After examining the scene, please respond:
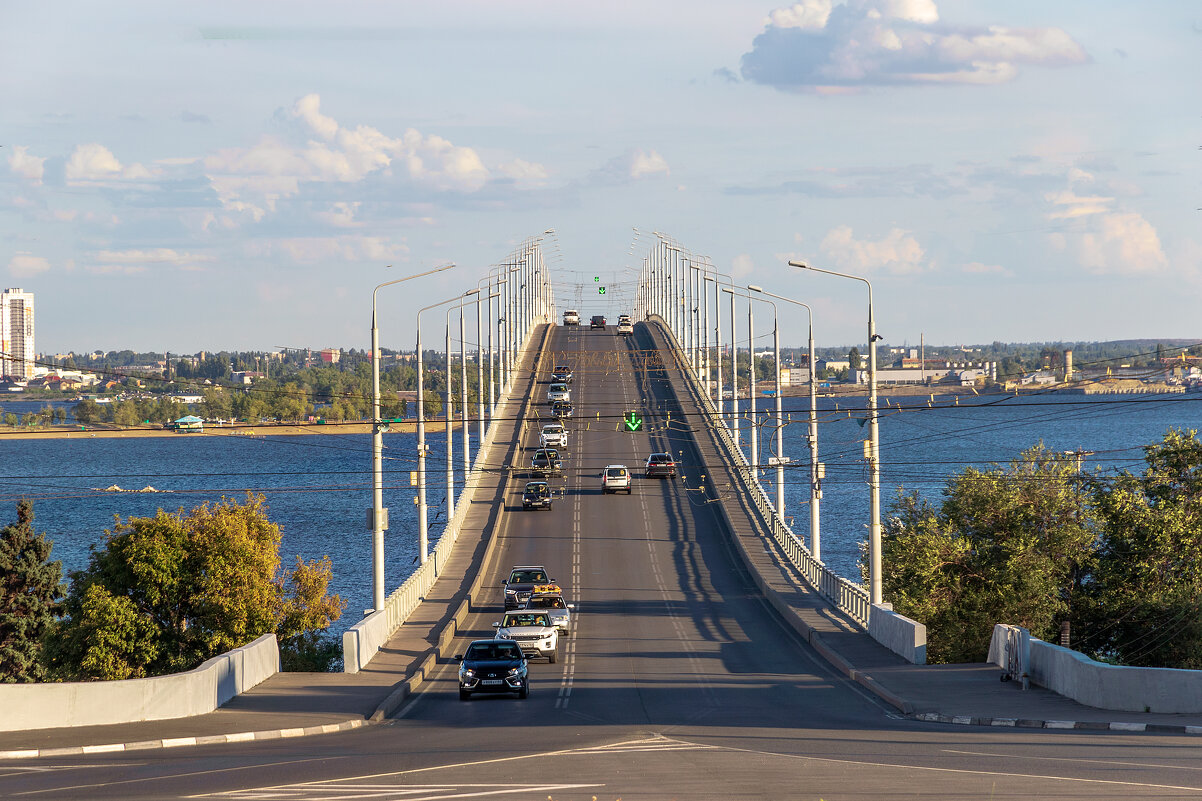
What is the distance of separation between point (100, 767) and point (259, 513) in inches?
1214

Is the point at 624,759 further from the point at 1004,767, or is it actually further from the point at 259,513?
the point at 259,513

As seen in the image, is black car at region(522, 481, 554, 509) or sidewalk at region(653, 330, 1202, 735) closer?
sidewalk at region(653, 330, 1202, 735)

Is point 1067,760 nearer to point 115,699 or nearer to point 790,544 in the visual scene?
point 115,699

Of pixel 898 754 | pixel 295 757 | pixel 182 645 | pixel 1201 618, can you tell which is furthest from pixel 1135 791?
pixel 182 645

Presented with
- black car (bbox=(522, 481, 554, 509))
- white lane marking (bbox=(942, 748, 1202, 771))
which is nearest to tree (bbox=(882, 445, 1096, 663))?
black car (bbox=(522, 481, 554, 509))

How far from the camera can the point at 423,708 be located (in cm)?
2791

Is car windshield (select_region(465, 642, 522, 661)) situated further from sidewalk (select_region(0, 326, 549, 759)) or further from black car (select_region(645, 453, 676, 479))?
black car (select_region(645, 453, 676, 479))

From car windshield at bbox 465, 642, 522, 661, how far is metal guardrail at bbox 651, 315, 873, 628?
11.7m

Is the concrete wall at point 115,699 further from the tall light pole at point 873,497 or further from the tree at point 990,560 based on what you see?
the tree at point 990,560

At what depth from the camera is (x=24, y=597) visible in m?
56.1

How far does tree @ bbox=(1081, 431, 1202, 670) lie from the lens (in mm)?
45750

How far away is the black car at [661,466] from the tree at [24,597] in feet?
108

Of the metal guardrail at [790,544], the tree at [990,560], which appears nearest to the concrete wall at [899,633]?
the metal guardrail at [790,544]

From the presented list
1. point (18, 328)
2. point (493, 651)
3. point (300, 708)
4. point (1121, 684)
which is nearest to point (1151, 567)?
point (1121, 684)
